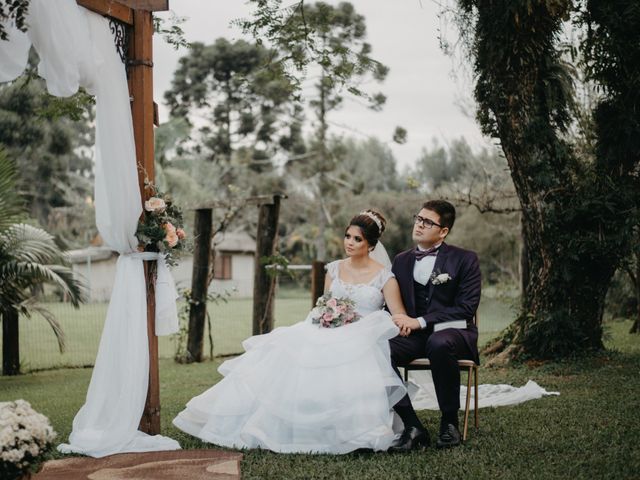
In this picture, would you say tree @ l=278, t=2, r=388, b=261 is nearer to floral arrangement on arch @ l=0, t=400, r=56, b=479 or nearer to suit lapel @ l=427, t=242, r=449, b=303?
suit lapel @ l=427, t=242, r=449, b=303

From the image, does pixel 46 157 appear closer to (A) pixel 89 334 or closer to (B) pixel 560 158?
(A) pixel 89 334

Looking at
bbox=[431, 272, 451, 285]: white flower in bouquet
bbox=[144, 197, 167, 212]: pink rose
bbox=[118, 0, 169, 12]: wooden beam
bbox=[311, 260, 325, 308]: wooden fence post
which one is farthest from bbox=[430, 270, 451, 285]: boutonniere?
bbox=[311, 260, 325, 308]: wooden fence post

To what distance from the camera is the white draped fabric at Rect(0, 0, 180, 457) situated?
4859 mm

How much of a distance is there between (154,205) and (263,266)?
16.4ft

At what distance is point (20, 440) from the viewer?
323 cm

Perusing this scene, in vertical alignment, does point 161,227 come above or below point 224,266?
above

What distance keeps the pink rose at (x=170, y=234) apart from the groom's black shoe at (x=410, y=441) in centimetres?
211

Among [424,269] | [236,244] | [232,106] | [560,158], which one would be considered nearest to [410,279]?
[424,269]

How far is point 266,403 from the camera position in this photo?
15.9 ft

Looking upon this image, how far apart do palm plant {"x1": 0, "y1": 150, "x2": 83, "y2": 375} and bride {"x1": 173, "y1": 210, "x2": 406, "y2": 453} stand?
4461 mm

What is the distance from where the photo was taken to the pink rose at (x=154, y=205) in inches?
203

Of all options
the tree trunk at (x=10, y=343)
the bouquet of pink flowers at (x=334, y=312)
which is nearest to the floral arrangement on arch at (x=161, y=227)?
the bouquet of pink flowers at (x=334, y=312)

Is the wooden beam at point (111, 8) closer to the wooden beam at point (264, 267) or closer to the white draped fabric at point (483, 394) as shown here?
the white draped fabric at point (483, 394)

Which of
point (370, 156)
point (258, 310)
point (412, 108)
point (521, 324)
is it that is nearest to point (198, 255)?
point (258, 310)
